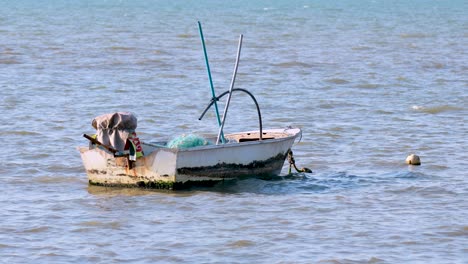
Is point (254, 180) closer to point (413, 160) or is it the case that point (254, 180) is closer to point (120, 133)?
point (120, 133)

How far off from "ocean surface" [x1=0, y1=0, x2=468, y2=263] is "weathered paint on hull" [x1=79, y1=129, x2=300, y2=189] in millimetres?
171

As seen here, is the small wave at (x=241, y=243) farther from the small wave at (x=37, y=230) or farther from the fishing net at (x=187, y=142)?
the fishing net at (x=187, y=142)

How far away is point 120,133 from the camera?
45.1 feet

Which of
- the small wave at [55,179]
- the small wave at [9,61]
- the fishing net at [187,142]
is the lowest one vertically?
the small wave at [55,179]

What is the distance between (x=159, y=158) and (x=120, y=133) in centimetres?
56

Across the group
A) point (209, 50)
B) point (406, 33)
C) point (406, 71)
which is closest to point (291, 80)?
point (406, 71)

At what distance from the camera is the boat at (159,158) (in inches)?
543

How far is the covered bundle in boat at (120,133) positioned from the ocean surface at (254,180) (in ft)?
2.00

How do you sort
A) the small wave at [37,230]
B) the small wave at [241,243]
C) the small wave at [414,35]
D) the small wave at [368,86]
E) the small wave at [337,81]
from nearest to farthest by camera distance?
1. the small wave at [241,243]
2. the small wave at [37,230]
3. the small wave at [368,86]
4. the small wave at [337,81]
5. the small wave at [414,35]

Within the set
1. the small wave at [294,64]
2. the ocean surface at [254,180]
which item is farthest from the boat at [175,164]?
the small wave at [294,64]

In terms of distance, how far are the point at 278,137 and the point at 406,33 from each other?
37405mm

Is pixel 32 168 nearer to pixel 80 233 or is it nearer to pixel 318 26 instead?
pixel 80 233

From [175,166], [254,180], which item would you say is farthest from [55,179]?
[254,180]

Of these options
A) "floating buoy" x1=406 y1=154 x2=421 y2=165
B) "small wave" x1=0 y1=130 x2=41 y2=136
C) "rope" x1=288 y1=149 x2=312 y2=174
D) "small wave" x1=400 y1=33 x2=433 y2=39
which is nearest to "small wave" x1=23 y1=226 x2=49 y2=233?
"rope" x1=288 y1=149 x2=312 y2=174
